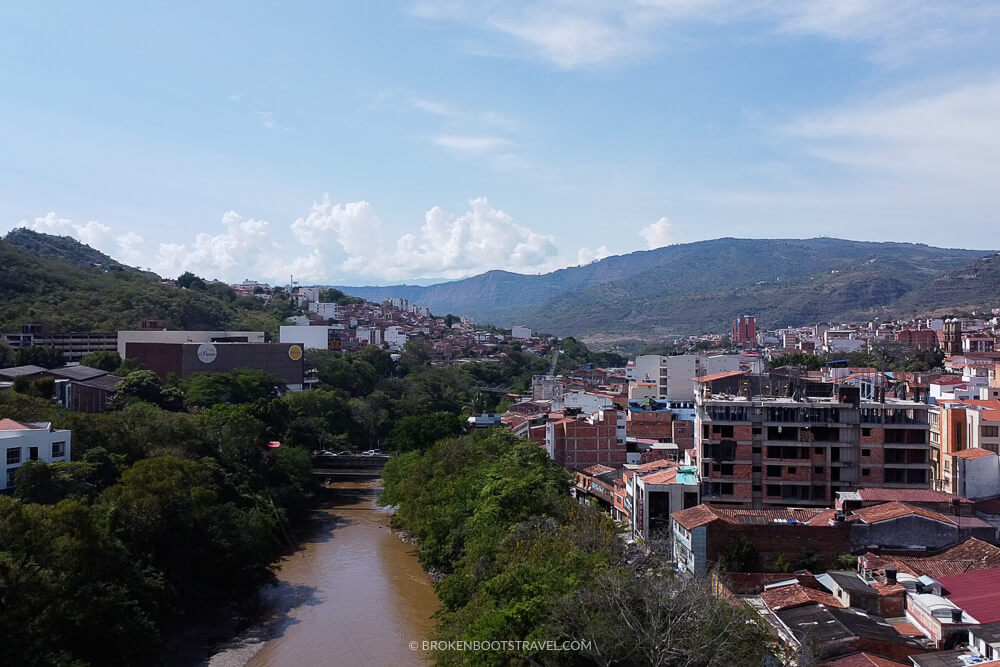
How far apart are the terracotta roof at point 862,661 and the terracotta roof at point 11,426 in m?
17.9

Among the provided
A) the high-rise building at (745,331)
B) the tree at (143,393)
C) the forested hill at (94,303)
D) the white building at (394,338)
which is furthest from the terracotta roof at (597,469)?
the high-rise building at (745,331)

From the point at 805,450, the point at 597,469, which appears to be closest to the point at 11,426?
the point at 597,469

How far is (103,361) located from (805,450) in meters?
36.6

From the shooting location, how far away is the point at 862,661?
1174cm

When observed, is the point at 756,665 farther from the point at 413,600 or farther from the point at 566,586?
the point at 413,600

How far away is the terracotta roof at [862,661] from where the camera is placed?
38.2 feet

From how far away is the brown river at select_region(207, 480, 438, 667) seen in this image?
17.9 meters

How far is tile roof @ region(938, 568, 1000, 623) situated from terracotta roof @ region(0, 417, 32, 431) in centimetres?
1944

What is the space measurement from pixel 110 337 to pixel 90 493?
1538 inches

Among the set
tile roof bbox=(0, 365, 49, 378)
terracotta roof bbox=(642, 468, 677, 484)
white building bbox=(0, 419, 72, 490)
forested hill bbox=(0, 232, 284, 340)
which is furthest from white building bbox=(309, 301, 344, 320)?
terracotta roof bbox=(642, 468, 677, 484)

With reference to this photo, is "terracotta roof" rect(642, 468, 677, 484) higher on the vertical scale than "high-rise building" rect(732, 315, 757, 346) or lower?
lower

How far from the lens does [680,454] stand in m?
31.1

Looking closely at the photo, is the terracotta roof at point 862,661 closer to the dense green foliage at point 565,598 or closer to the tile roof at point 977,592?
the dense green foliage at point 565,598

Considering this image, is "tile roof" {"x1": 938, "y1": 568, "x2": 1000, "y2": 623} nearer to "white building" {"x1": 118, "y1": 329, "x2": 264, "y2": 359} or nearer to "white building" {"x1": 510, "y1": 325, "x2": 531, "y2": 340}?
"white building" {"x1": 118, "y1": 329, "x2": 264, "y2": 359}
